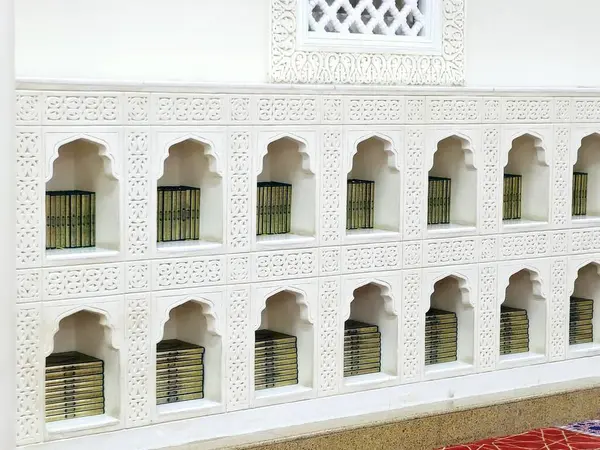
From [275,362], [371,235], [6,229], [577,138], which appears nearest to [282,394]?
[275,362]

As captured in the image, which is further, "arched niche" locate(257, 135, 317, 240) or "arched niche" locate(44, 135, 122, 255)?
"arched niche" locate(257, 135, 317, 240)

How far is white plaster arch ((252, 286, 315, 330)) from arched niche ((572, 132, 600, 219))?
5.04ft

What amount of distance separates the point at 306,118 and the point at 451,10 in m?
0.90

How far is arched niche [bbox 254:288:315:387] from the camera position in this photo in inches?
145

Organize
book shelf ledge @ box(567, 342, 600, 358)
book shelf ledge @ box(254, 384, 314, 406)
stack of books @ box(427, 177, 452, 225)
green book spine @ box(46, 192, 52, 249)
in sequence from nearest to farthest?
green book spine @ box(46, 192, 52, 249) < book shelf ledge @ box(254, 384, 314, 406) < stack of books @ box(427, 177, 452, 225) < book shelf ledge @ box(567, 342, 600, 358)

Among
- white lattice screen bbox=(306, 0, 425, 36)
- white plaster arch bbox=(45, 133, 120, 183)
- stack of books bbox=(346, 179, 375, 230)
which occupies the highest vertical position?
white lattice screen bbox=(306, 0, 425, 36)

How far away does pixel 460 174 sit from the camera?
4.11 meters

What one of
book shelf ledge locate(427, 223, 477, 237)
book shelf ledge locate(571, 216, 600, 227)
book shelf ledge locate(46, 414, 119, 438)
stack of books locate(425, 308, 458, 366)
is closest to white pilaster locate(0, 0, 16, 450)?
book shelf ledge locate(46, 414, 119, 438)

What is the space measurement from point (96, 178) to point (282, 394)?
3.48ft

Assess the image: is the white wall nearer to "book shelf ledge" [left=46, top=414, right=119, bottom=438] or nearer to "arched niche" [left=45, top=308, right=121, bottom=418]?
"arched niche" [left=45, top=308, right=121, bottom=418]

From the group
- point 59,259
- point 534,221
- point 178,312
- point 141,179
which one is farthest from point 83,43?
point 534,221

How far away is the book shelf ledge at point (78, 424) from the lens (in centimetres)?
318

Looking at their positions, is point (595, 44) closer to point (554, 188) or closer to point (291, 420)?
point (554, 188)

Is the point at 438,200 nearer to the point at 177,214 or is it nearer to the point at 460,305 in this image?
the point at 460,305
